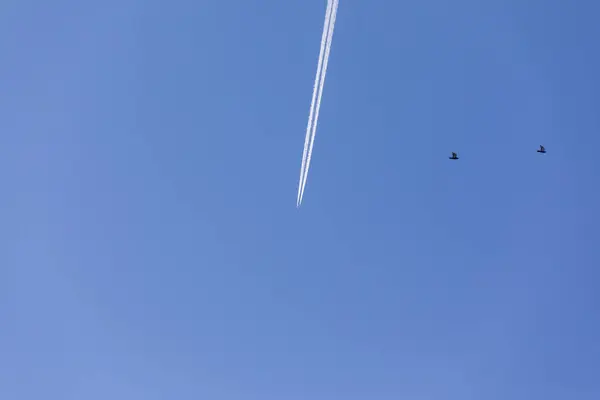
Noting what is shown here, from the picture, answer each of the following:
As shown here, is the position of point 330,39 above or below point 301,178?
above

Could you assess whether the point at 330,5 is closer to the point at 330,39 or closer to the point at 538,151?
the point at 330,39

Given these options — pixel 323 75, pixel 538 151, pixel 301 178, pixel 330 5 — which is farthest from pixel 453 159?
pixel 330 5

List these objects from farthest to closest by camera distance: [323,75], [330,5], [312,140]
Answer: [312,140]
[323,75]
[330,5]

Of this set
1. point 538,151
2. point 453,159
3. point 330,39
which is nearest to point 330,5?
point 330,39

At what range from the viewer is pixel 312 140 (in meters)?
51.4

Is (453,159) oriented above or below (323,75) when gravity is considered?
above

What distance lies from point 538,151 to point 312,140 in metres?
37.3

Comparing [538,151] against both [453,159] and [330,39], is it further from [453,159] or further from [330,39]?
[330,39]

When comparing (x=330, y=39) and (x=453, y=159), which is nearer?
(x=330, y=39)

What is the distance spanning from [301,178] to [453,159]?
27150mm

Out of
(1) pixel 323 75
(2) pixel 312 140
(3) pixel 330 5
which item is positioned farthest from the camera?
(2) pixel 312 140

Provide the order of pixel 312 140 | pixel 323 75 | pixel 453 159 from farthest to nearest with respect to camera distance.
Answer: pixel 453 159
pixel 312 140
pixel 323 75

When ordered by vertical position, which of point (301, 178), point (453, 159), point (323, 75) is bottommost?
point (301, 178)

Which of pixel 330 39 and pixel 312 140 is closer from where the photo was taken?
pixel 330 39
